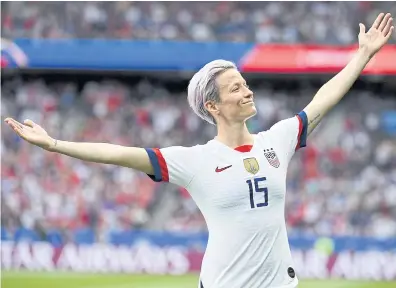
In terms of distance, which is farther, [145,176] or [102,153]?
[145,176]

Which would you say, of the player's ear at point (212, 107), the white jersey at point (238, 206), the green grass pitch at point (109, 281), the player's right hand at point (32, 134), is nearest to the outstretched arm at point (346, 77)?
the white jersey at point (238, 206)

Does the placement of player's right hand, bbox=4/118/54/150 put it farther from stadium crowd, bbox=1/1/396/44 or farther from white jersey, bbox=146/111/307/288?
stadium crowd, bbox=1/1/396/44

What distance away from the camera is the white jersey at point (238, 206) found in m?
4.74

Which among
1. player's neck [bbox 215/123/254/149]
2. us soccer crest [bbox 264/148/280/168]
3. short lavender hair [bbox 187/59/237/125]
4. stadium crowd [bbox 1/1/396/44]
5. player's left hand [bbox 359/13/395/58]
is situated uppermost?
stadium crowd [bbox 1/1/396/44]

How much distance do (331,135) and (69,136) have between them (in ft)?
18.3

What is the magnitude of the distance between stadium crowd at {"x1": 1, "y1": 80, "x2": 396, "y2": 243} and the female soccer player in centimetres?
1195

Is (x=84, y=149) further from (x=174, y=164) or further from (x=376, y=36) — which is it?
(x=376, y=36)

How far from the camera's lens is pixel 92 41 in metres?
19.6

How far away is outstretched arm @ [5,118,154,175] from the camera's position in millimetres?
4688

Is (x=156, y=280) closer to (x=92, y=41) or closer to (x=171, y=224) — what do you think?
(x=171, y=224)

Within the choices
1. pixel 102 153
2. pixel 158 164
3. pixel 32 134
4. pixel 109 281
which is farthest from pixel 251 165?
pixel 109 281

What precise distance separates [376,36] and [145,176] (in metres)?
12.9

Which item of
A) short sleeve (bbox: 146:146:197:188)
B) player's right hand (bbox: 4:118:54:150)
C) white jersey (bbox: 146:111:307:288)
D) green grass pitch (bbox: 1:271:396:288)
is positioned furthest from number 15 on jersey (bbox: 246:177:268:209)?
green grass pitch (bbox: 1:271:396:288)

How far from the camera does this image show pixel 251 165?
15.9ft
